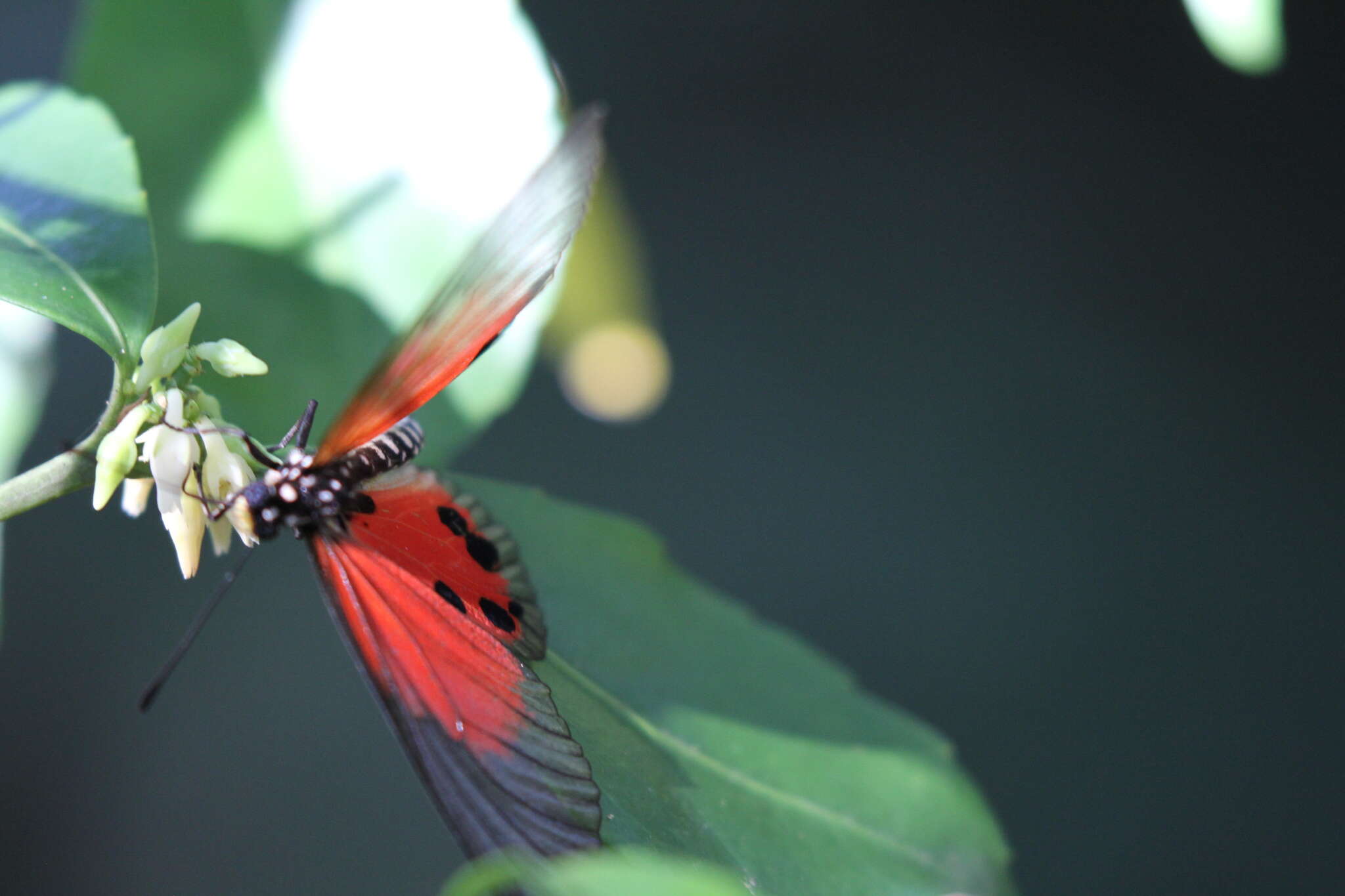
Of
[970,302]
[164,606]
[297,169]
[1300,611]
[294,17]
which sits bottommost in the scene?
[164,606]

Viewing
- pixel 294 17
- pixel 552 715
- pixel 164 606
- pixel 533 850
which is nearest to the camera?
pixel 533 850

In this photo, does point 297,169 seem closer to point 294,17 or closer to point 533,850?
point 294,17

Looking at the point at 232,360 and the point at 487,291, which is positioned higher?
the point at 487,291

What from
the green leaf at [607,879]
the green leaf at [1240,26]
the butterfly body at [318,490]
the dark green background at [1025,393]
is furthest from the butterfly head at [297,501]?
the dark green background at [1025,393]

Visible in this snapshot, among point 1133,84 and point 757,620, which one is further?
point 1133,84

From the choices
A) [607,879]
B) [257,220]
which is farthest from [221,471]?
[607,879]

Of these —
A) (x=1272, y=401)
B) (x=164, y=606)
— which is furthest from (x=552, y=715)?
(x=1272, y=401)

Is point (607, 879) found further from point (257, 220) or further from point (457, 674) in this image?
point (257, 220)
